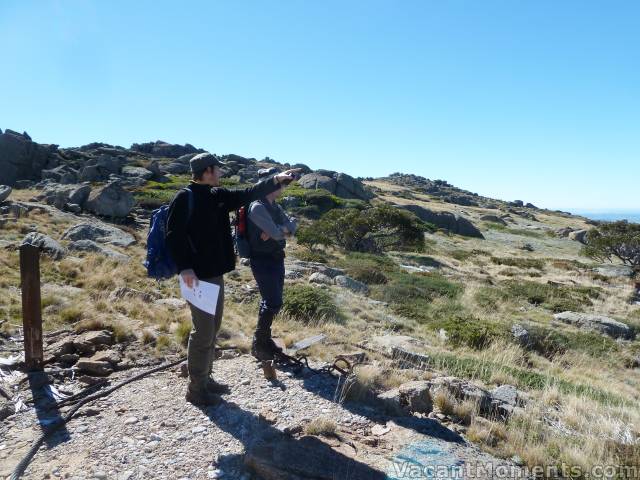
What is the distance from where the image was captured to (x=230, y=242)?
14.0 ft

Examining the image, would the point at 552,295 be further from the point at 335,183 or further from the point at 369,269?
the point at 335,183

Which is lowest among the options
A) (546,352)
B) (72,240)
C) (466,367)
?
(546,352)

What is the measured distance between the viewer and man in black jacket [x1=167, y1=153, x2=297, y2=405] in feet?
13.0

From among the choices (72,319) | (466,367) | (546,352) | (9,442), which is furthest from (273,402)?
(546,352)

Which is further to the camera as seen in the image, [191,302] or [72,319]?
[72,319]

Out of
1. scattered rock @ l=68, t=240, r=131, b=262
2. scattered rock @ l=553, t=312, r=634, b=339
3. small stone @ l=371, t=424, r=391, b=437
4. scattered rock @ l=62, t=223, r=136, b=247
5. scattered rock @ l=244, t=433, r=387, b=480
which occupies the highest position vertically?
scattered rock @ l=62, t=223, r=136, b=247

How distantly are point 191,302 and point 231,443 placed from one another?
1.20 meters

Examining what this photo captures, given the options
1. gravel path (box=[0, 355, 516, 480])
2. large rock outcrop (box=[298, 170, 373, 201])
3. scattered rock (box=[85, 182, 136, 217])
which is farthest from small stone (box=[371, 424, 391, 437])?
large rock outcrop (box=[298, 170, 373, 201])

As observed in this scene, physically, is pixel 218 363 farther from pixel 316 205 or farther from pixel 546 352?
pixel 316 205

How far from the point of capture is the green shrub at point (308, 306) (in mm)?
9438

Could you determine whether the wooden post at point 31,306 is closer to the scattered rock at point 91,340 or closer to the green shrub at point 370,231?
the scattered rock at point 91,340

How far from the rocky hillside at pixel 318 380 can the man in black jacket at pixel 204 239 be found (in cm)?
47

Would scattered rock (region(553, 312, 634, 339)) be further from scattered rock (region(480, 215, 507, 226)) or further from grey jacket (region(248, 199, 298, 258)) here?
scattered rock (region(480, 215, 507, 226))

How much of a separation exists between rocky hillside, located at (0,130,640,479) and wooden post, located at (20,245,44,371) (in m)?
0.23
